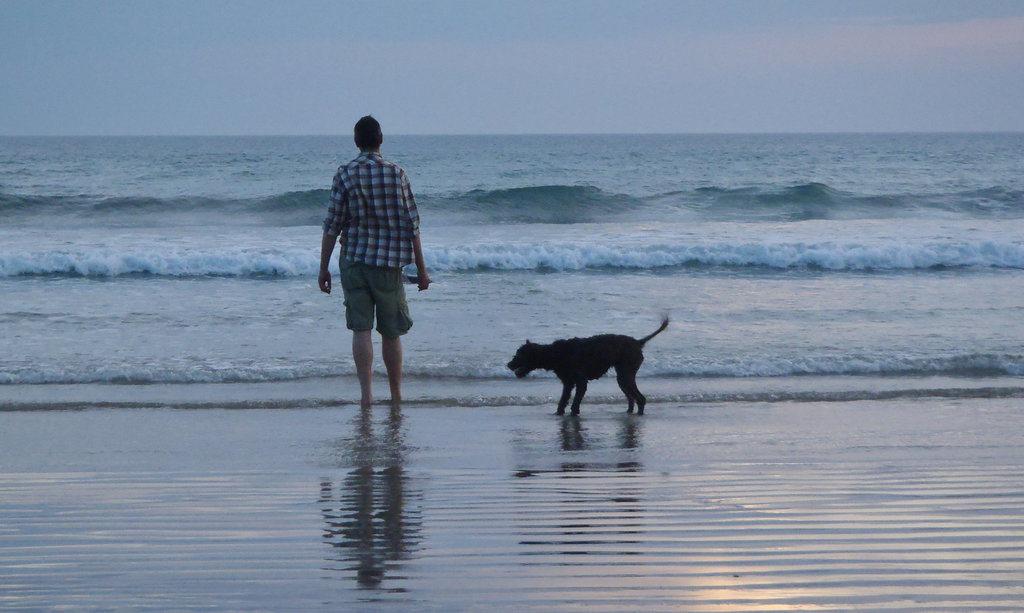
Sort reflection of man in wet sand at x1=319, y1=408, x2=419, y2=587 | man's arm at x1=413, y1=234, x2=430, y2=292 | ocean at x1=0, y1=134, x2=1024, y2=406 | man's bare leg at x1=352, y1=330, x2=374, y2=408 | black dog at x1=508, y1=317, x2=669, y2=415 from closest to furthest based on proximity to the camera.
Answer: reflection of man in wet sand at x1=319, y1=408, x2=419, y2=587 → man's arm at x1=413, y1=234, x2=430, y2=292 → man's bare leg at x1=352, y1=330, x2=374, y2=408 → black dog at x1=508, y1=317, x2=669, y2=415 → ocean at x1=0, y1=134, x2=1024, y2=406

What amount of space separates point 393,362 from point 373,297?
0.50 metres

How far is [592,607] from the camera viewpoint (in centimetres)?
258

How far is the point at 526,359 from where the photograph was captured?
5961 millimetres

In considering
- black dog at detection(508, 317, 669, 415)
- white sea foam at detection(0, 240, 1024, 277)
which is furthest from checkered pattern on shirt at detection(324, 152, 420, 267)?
white sea foam at detection(0, 240, 1024, 277)

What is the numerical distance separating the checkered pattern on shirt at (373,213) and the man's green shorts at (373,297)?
0.08 metres

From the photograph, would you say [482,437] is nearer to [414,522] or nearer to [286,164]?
[414,522]

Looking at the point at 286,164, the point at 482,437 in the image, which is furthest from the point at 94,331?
the point at 286,164

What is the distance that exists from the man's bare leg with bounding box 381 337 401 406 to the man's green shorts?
0.12 meters

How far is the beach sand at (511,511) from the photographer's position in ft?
8.89

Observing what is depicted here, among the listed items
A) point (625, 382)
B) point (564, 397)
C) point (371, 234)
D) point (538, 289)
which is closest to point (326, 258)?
point (371, 234)

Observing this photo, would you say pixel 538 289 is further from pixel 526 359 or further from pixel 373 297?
pixel 373 297

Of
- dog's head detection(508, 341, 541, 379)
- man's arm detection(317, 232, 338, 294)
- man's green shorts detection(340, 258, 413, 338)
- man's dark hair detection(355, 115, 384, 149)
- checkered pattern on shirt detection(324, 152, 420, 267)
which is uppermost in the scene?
man's dark hair detection(355, 115, 384, 149)

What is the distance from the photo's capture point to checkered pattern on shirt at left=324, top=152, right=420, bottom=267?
542 cm

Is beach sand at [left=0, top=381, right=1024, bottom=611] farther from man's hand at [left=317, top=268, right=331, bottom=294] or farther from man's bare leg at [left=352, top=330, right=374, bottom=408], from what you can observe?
man's hand at [left=317, top=268, right=331, bottom=294]
